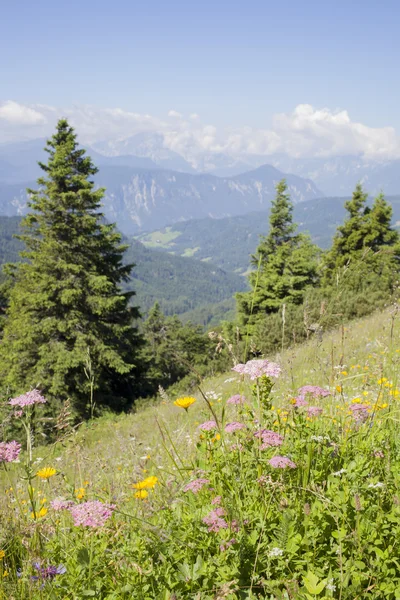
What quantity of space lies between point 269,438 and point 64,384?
17.7 metres

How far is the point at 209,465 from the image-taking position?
97.0 inches

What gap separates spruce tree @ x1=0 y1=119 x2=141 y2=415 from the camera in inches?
753

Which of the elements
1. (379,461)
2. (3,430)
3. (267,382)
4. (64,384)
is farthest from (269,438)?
(64,384)

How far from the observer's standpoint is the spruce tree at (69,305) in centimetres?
1912

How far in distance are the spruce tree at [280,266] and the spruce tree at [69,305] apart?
32.6 feet

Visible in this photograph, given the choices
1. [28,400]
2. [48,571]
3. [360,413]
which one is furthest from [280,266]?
[48,571]

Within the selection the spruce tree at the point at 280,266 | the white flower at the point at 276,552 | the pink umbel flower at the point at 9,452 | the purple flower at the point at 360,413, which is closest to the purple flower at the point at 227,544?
the white flower at the point at 276,552

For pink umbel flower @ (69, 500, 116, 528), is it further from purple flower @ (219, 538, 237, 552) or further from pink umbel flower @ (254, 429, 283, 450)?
pink umbel flower @ (254, 429, 283, 450)

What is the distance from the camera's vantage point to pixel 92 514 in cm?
186

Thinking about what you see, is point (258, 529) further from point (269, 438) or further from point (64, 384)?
point (64, 384)

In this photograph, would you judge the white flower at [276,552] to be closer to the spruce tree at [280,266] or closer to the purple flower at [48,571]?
the purple flower at [48,571]

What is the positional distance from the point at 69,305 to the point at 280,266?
16863mm

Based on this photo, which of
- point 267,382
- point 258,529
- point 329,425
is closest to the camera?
point 258,529

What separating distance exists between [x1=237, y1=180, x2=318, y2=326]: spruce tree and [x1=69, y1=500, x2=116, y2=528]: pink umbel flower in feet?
83.2
